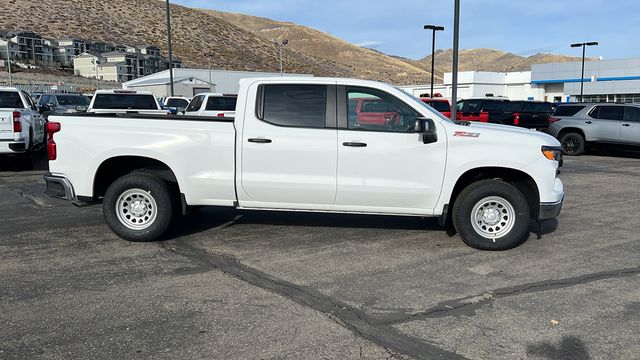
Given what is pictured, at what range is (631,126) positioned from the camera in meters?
16.1

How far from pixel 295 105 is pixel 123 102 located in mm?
10029

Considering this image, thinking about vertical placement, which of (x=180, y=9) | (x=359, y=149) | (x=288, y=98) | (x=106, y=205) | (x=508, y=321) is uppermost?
(x=180, y=9)

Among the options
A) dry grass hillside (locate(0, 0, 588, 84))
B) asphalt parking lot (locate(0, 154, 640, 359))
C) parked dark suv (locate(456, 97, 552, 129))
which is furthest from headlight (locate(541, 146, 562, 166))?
dry grass hillside (locate(0, 0, 588, 84))

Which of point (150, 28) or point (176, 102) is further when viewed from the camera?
point (150, 28)

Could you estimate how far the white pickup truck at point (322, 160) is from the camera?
233 inches

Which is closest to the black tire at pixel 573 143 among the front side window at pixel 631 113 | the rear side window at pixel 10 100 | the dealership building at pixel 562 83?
the front side window at pixel 631 113

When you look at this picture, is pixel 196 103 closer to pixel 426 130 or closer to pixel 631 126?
pixel 426 130

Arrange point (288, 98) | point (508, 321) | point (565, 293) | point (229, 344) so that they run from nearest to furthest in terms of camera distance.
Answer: point (229, 344) < point (508, 321) < point (565, 293) < point (288, 98)

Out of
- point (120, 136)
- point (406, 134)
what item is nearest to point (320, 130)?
point (406, 134)

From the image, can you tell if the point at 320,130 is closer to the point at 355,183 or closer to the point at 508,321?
the point at 355,183

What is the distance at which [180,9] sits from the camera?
122 meters

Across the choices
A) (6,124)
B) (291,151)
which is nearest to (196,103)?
(6,124)

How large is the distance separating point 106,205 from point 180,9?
126m

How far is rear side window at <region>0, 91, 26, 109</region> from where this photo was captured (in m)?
12.7
